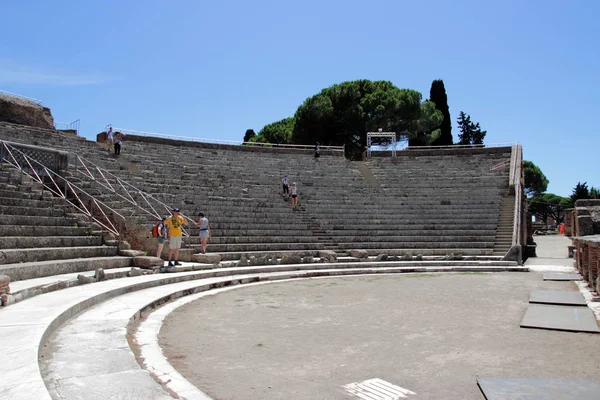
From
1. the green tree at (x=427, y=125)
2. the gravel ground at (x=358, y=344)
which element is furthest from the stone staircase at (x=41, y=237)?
the green tree at (x=427, y=125)

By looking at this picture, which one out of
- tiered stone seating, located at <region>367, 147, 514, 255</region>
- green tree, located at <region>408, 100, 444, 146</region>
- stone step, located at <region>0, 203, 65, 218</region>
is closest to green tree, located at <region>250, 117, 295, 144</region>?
green tree, located at <region>408, 100, 444, 146</region>

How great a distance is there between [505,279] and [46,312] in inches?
394

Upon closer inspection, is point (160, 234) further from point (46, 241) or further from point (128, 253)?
point (46, 241)

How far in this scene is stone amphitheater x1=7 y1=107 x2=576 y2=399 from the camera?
167 inches

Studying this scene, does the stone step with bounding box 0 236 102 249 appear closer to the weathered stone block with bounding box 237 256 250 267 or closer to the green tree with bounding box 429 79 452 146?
the weathered stone block with bounding box 237 256 250 267

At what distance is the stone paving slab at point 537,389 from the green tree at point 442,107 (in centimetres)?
4078

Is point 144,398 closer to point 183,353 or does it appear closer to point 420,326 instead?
point 183,353

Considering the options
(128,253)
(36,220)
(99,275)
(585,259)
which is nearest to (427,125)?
(585,259)

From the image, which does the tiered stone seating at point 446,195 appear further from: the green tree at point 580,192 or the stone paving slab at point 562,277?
the green tree at point 580,192

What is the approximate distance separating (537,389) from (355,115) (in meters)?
37.2

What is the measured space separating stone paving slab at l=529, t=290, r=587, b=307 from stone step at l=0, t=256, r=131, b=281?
26.2 feet

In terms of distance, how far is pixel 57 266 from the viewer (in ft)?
27.3

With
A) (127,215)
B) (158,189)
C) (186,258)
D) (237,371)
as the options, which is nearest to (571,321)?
(237,371)

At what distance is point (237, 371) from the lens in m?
4.27
